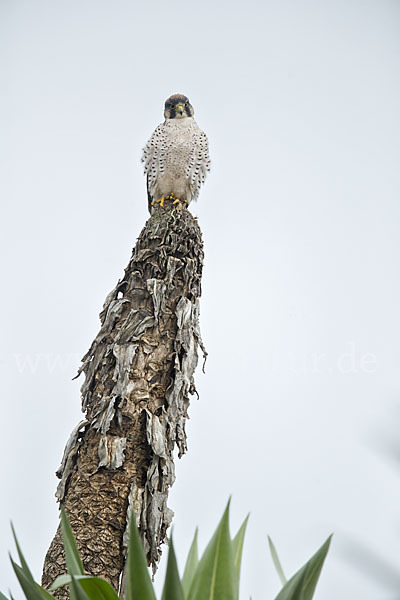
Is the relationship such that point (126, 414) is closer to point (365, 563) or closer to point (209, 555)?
point (209, 555)

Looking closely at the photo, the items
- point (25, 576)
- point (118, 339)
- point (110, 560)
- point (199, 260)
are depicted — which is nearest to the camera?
point (25, 576)

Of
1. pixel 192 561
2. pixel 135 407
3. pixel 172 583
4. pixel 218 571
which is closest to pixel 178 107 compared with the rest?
pixel 135 407

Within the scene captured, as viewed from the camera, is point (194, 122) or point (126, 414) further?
point (194, 122)

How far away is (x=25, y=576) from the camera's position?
54.9 inches

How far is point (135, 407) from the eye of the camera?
217 cm

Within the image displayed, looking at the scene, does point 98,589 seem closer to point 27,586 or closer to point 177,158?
point 27,586

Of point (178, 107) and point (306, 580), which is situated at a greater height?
point (178, 107)

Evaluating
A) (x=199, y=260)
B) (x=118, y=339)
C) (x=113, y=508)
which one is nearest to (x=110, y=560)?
(x=113, y=508)

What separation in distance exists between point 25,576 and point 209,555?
431 millimetres

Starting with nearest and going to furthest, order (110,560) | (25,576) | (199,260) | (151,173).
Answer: (25,576) → (110,560) → (199,260) → (151,173)

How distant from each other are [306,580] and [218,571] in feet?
0.68

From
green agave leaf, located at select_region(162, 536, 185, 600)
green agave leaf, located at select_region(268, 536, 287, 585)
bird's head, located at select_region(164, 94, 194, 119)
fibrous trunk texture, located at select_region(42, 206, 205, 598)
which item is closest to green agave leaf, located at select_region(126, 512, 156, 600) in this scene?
green agave leaf, located at select_region(162, 536, 185, 600)

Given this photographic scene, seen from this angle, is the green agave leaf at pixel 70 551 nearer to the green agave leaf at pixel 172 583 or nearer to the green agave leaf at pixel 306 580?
the green agave leaf at pixel 172 583

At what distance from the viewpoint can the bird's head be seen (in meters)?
5.14
